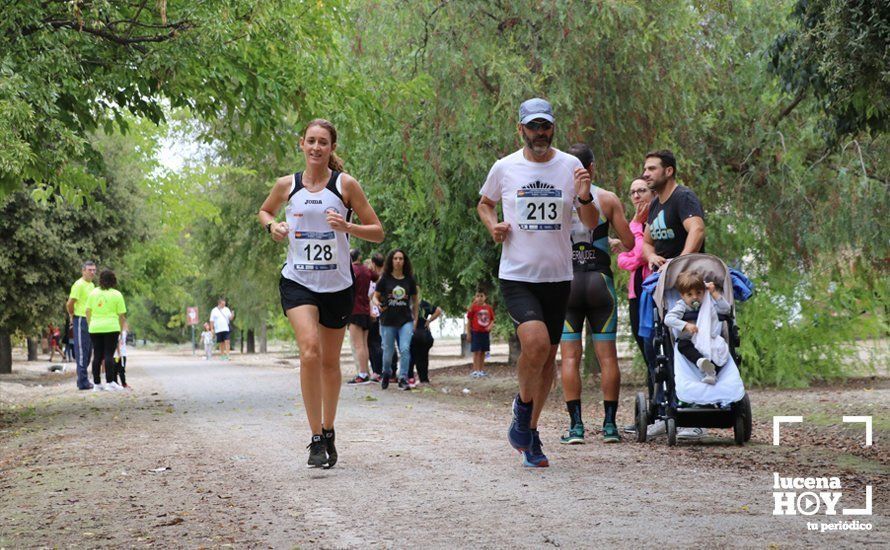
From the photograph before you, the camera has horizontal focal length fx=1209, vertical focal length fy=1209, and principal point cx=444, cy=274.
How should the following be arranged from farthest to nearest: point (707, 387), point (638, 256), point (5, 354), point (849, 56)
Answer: point (5, 354)
point (638, 256)
point (707, 387)
point (849, 56)

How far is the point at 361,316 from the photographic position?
64.5 feet

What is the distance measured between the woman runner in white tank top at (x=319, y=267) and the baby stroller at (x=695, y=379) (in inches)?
103

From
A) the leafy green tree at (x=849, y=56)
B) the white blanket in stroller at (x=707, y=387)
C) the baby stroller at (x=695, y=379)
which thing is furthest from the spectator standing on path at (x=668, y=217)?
the leafy green tree at (x=849, y=56)

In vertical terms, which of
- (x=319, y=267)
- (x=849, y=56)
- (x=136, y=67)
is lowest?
(x=319, y=267)

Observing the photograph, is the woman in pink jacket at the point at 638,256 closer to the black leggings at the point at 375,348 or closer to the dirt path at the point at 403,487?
the dirt path at the point at 403,487

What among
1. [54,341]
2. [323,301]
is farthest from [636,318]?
[54,341]

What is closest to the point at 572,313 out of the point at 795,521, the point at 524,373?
the point at 524,373

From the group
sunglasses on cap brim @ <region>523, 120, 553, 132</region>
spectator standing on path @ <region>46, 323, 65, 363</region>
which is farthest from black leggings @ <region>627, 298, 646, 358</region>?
spectator standing on path @ <region>46, 323, 65, 363</region>

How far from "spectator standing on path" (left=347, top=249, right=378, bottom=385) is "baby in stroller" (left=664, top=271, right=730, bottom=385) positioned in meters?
10.1

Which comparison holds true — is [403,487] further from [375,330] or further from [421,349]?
[421,349]

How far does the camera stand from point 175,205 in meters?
40.7

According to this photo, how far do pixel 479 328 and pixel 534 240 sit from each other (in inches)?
712

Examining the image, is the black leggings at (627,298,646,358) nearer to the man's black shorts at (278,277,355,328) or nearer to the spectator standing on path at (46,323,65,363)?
the man's black shorts at (278,277,355,328)

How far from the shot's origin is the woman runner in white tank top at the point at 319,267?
8148mm
